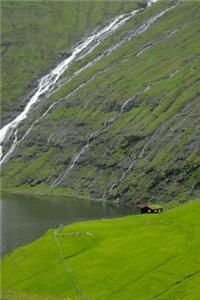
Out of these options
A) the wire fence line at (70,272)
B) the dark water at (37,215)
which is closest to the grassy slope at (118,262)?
the wire fence line at (70,272)

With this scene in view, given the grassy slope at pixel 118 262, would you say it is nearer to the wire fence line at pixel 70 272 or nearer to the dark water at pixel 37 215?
the wire fence line at pixel 70 272

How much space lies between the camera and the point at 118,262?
5625 centimetres

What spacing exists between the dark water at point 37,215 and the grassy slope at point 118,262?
A: 40524mm

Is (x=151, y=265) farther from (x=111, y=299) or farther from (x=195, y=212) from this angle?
(x=195, y=212)

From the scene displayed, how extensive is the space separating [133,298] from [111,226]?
85.3ft

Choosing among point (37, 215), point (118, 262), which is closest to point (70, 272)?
point (118, 262)

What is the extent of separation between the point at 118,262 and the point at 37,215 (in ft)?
359

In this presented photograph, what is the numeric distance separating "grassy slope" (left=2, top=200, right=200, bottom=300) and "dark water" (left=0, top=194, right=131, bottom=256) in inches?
1595

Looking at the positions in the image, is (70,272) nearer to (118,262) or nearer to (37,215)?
(118,262)

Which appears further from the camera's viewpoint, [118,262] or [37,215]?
[37,215]

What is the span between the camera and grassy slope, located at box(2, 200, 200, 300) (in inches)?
1937

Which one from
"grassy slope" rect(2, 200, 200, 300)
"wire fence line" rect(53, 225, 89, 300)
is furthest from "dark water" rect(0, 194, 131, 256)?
"grassy slope" rect(2, 200, 200, 300)

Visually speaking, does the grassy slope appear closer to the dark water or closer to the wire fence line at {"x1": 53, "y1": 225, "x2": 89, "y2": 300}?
the wire fence line at {"x1": 53, "y1": 225, "x2": 89, "y2": 300}

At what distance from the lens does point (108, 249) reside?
60906mm
